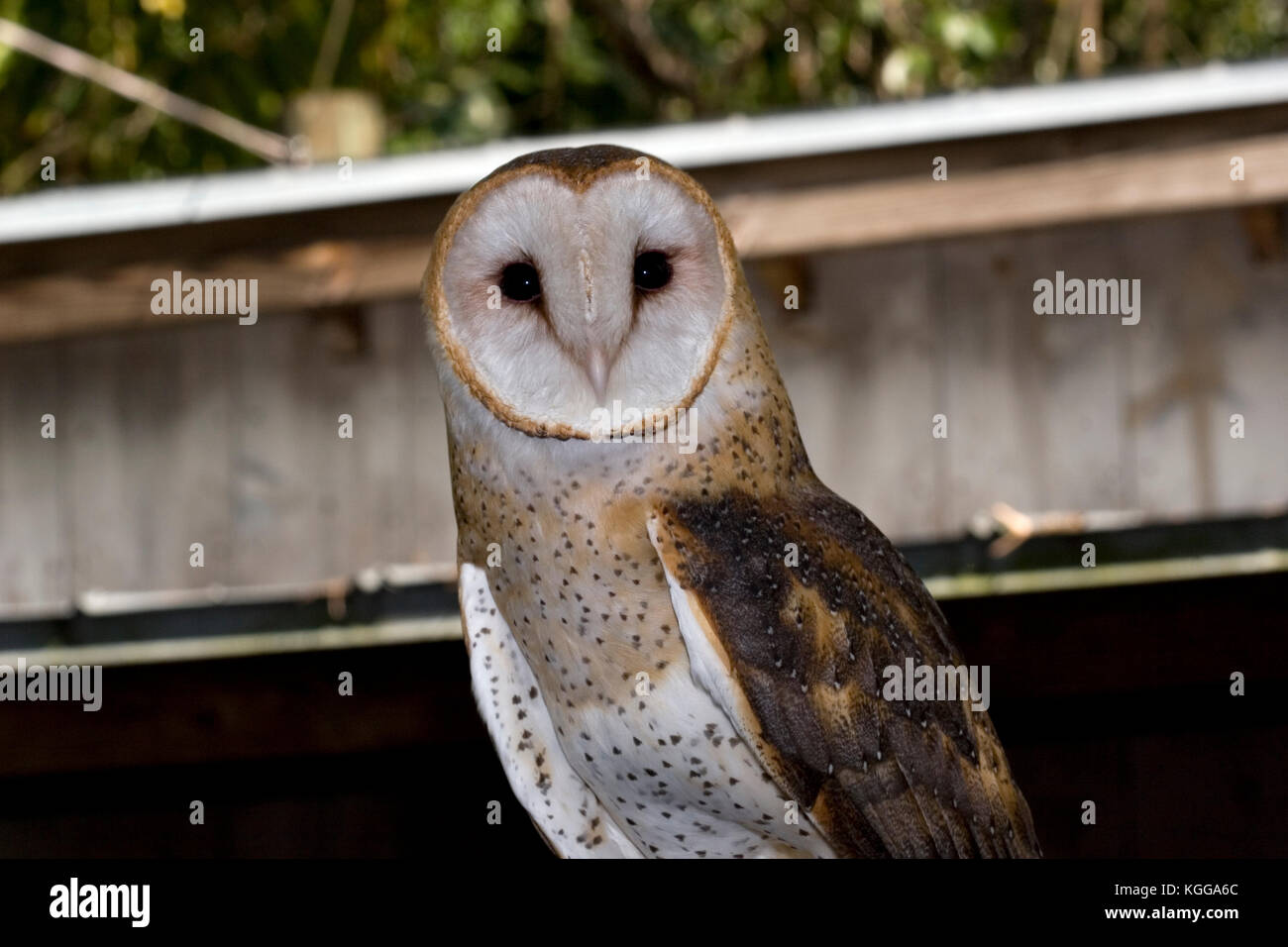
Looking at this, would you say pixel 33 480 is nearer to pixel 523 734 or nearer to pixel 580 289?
pixel 523 734

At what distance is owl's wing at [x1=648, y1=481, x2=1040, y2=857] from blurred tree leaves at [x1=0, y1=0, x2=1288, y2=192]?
4387 millimetres

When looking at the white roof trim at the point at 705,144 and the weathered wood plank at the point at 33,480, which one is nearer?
the white roof trim at the point at 705,144

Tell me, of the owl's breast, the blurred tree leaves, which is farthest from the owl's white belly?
the blurred tree leaves

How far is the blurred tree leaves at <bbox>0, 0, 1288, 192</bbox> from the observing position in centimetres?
652

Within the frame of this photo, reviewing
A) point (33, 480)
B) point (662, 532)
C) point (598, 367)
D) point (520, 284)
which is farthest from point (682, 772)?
point (33, 480)

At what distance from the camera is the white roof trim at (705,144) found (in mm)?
3592

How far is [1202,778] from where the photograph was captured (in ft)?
8.51

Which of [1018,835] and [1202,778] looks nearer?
[1018,835]

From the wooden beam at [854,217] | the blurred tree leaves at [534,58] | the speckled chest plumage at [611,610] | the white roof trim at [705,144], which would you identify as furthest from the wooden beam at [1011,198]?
the blurred tree leaves at [534,58]

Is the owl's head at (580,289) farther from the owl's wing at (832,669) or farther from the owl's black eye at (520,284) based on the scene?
the owl's wing at (832,669)

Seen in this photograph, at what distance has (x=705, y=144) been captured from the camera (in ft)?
12.2
